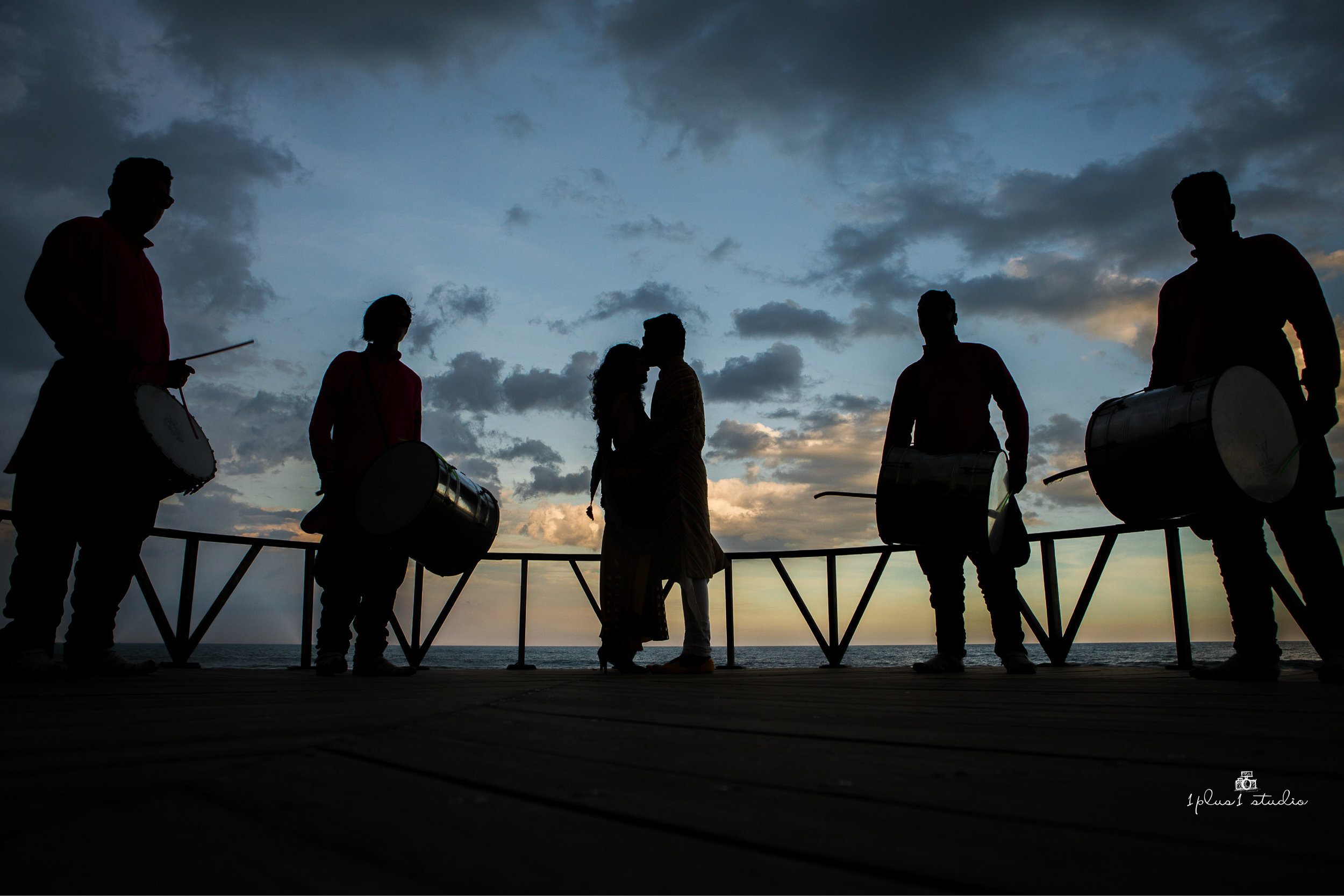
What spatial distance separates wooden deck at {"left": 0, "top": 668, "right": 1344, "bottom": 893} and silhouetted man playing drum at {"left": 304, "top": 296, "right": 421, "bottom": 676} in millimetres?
2060

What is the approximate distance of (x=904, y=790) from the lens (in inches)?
31.0

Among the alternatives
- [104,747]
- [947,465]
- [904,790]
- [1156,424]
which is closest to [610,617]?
[947,465]

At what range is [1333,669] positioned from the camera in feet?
8.04

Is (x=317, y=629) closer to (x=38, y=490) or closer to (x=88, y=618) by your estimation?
(x=88, y=618)

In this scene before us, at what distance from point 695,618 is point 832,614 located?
2760 millimetres

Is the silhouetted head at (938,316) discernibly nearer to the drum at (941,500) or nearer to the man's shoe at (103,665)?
the drum at (941,500)

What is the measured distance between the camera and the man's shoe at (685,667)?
3.52 metres

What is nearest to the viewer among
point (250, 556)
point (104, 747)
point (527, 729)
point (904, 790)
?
point (904, 790)

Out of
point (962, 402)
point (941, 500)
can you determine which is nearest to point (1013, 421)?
point (962, 402)

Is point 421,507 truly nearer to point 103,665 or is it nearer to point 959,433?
point 103,665

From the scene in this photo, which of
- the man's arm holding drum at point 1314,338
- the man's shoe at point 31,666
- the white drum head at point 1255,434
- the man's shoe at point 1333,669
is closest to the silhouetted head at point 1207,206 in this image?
the man's arm holding drum at point 1314,338

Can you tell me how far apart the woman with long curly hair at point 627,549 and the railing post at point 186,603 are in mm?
2880

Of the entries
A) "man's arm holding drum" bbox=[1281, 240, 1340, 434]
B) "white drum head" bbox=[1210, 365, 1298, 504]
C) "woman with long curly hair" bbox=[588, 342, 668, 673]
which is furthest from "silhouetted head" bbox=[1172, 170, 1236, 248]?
"woman with long curly hair" bbox=[588, 342, 668, 673]

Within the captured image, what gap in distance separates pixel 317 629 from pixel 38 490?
1.35 m
